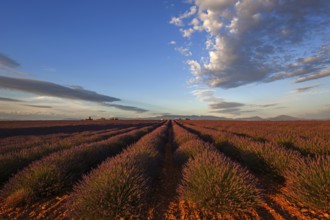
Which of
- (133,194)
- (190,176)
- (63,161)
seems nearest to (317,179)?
(190,176)

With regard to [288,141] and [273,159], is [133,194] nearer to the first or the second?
[273,159]

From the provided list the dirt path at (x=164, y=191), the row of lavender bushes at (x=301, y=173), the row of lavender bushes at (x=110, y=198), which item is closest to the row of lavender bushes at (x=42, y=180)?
the row of lavender bushes at (x=110, y=198)

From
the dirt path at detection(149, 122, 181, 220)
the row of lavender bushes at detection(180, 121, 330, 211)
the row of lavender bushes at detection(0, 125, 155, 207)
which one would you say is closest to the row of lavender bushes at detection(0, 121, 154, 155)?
the row of lavender bushes at detection(0, 125, 155, 207)

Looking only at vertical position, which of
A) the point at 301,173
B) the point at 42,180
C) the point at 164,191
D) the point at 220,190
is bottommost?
the point at 164,191

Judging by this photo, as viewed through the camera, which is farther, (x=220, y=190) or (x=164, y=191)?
(x=164, y=191)

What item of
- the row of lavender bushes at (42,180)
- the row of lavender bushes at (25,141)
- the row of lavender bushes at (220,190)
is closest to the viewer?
the row of lavender bushes at (220,190)

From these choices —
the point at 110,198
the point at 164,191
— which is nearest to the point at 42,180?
the point at 110,198

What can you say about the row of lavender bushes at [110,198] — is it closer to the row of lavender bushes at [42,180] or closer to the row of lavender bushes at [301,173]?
the row of lavender bushes at [42,180]

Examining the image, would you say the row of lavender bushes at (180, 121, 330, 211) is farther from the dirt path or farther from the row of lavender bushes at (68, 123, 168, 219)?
the row of lavender bushes at (68, 123, 168, 219)

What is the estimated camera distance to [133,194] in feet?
12.4

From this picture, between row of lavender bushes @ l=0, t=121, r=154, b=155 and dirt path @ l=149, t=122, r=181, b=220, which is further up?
row of lavender bushes @ l=0, t=121, r=154, b=155

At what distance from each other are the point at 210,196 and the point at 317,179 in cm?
182

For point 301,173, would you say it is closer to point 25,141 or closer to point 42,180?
point 42,180

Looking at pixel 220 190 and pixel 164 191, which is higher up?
pixel 220 190
